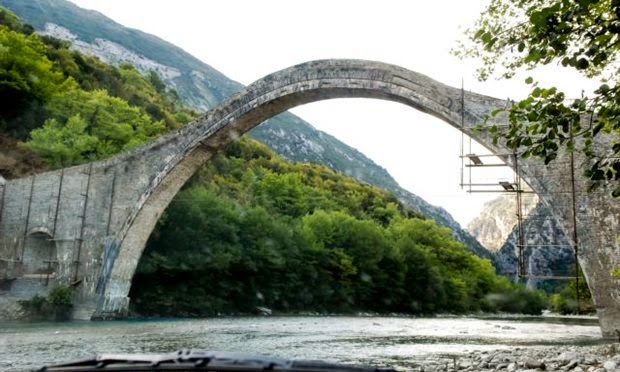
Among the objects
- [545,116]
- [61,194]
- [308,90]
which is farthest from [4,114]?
[545,116]

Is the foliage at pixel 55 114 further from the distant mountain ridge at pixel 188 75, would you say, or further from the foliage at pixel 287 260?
the distant mountain ridge at pixel 188 75

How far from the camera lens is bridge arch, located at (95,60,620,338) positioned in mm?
16844

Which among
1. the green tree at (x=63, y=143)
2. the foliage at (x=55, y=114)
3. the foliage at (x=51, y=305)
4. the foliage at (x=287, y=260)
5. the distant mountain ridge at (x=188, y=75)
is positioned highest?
the distant mountain ridge at (x=188, y=75)

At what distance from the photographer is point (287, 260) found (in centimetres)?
4247

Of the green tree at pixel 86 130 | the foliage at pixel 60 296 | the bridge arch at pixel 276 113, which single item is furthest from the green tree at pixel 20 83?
the foliage at pixel 60 296

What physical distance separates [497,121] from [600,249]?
158 inches

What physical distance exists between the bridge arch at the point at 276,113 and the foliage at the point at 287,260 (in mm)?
6205

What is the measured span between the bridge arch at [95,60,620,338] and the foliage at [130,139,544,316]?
6205mm

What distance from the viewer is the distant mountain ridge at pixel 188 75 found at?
13738cm

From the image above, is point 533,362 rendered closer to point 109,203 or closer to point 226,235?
point 109,203

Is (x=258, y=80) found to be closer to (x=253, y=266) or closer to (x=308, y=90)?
(x=308, y=90)

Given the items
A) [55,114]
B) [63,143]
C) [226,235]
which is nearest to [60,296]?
[63,143]

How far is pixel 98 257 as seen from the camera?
24.5 metres

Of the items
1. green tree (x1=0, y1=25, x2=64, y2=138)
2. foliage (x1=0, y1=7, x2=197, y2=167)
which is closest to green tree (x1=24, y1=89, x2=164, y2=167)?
foliage (x1=0, y1=7, x2=197, y2=167)
